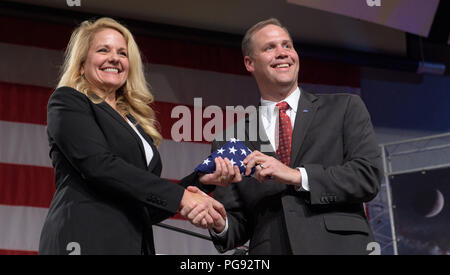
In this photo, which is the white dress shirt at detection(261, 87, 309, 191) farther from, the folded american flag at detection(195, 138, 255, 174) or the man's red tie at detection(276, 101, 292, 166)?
the folded american flag at detection(195, 138, 255, 174)

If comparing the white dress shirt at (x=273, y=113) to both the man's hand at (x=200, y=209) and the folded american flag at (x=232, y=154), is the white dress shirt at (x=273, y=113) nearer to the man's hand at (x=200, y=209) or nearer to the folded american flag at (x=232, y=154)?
the folded american flag at (x=232, y=154)

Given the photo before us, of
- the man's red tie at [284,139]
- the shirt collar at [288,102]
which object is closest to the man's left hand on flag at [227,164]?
the man's red tie at [284,139]

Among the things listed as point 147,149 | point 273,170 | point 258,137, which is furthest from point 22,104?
point 273,170

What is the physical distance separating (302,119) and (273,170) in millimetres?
287

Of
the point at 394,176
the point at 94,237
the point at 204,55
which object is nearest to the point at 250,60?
the point at 94,237

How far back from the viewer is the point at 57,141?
1813 millimetres

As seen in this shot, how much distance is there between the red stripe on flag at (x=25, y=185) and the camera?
4.34 m

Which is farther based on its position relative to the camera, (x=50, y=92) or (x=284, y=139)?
(x=50, y=92)

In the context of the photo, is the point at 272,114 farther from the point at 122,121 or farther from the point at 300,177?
the point at 122,121

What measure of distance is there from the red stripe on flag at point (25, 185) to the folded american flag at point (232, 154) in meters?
2.65

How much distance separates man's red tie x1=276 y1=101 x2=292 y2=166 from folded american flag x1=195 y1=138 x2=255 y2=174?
115mm

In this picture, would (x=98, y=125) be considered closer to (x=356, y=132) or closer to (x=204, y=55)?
(x=356, y=132)

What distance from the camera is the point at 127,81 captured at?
86.5 inches
